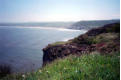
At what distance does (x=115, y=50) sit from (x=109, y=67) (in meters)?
0.86

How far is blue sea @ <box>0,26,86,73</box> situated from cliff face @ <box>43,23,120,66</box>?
145mm

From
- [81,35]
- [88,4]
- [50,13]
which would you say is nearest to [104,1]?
[88,4]

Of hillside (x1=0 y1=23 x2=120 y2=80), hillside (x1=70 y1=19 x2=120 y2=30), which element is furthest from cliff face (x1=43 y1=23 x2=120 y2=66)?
hillside (x1=70 y1=19 x2=120 y2=30)

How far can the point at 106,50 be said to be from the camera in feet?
8.86

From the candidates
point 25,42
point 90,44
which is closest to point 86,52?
point 90,44

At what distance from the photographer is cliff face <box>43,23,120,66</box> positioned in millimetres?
2719

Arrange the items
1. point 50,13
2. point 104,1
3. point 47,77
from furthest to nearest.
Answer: point 50,13, point 104,1, point 47,77

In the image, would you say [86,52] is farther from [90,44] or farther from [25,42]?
[25,42]

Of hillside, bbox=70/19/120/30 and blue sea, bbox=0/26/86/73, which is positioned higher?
hillside, bbox=70/19/120/30

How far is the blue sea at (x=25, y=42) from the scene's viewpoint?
104 inches

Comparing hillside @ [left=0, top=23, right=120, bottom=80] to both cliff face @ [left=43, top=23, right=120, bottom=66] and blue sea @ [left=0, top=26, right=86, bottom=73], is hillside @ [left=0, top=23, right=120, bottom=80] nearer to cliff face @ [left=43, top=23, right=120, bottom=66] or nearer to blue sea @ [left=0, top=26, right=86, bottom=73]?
cliff face @ [left=43, top=23, right=120, bottom=66]

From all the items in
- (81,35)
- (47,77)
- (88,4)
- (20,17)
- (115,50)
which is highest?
(88,4)

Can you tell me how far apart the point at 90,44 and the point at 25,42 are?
1.23 m

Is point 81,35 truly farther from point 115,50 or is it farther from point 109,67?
point 109,67
